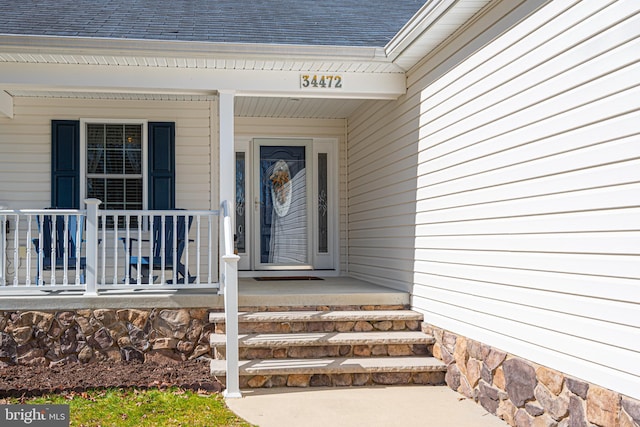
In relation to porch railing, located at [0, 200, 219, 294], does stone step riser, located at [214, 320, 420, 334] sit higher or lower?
lower

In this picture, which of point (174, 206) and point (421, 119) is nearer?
point (421, 119)

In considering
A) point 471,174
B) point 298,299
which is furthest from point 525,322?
point 298,299

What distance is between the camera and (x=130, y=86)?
6.29m

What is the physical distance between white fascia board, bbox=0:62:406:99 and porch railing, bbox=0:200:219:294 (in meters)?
1.21

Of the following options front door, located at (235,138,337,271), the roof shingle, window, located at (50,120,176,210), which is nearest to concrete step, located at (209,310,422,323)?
window, located at (50,120,176,210)

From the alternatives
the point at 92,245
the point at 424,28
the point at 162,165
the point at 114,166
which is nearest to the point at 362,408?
the point at 92,245

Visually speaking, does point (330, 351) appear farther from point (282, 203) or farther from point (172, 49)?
point (282, 203)

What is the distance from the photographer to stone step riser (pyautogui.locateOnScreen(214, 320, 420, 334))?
19.6 ft

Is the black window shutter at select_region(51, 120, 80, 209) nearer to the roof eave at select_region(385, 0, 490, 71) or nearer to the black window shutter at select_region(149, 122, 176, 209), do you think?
the black window shutter at select_region(149, 122, 176, 209)

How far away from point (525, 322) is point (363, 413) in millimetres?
1325

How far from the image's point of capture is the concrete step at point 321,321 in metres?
5.96

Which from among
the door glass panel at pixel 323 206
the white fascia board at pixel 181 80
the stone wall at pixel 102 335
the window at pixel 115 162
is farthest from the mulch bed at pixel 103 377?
the door glass panel at pixel 323 206

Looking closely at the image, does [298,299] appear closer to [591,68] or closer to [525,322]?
[525,322]

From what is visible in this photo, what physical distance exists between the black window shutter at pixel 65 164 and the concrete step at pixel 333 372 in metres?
3.25
